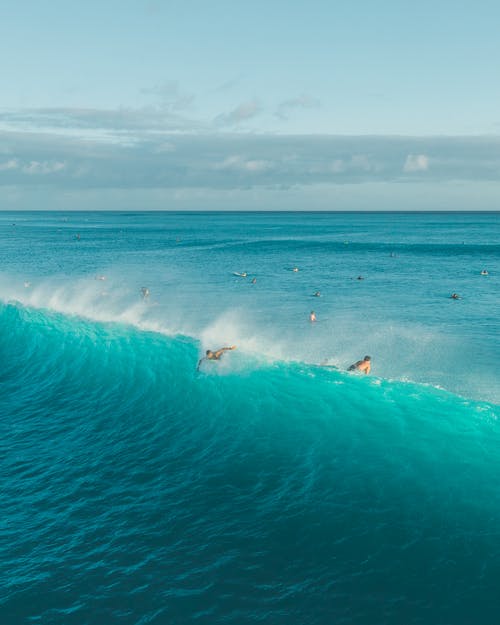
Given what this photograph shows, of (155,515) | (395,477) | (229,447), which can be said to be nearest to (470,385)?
(395,477)

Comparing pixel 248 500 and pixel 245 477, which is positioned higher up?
pixel 245 477

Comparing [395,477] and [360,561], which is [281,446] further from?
[360,561]

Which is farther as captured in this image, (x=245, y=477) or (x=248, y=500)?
(x=245, y=477)
